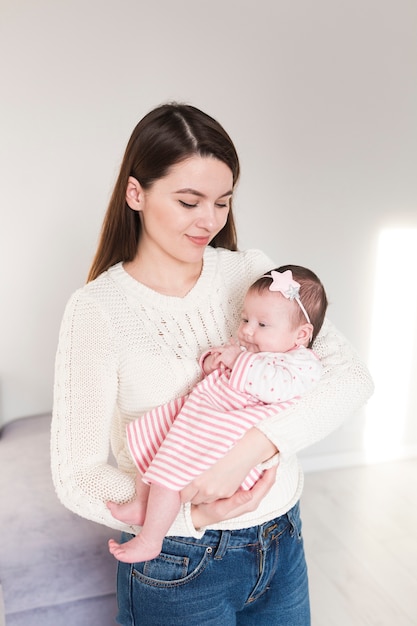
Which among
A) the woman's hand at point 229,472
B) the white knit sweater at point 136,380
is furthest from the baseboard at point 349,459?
the woman's hand at point 229,472

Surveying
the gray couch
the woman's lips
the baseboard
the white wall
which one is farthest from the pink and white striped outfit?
the baseboard

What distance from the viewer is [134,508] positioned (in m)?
1.14

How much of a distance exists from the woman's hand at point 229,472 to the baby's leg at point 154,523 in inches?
1.3

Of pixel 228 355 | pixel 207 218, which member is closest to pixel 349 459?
pixel 228 355

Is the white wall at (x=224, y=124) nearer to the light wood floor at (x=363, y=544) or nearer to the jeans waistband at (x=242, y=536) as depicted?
the light wood floor at (x=363, y=544)

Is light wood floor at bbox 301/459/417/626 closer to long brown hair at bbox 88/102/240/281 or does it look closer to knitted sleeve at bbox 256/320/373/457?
knitted sleeve at bbox 256/320/373/457

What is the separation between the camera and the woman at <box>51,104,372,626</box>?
115 cm

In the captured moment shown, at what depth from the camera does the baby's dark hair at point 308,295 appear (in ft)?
4.33

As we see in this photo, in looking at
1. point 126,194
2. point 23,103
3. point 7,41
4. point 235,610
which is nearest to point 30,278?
point 23,103

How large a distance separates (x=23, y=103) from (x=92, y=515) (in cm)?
171

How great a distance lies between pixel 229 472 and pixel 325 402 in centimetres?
24

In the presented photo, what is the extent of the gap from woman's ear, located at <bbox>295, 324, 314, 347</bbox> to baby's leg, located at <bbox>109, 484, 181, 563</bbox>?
1.38ft

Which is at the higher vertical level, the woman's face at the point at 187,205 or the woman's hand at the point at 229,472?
the woman's face at the point at 187,205

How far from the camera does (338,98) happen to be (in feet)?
8.88
